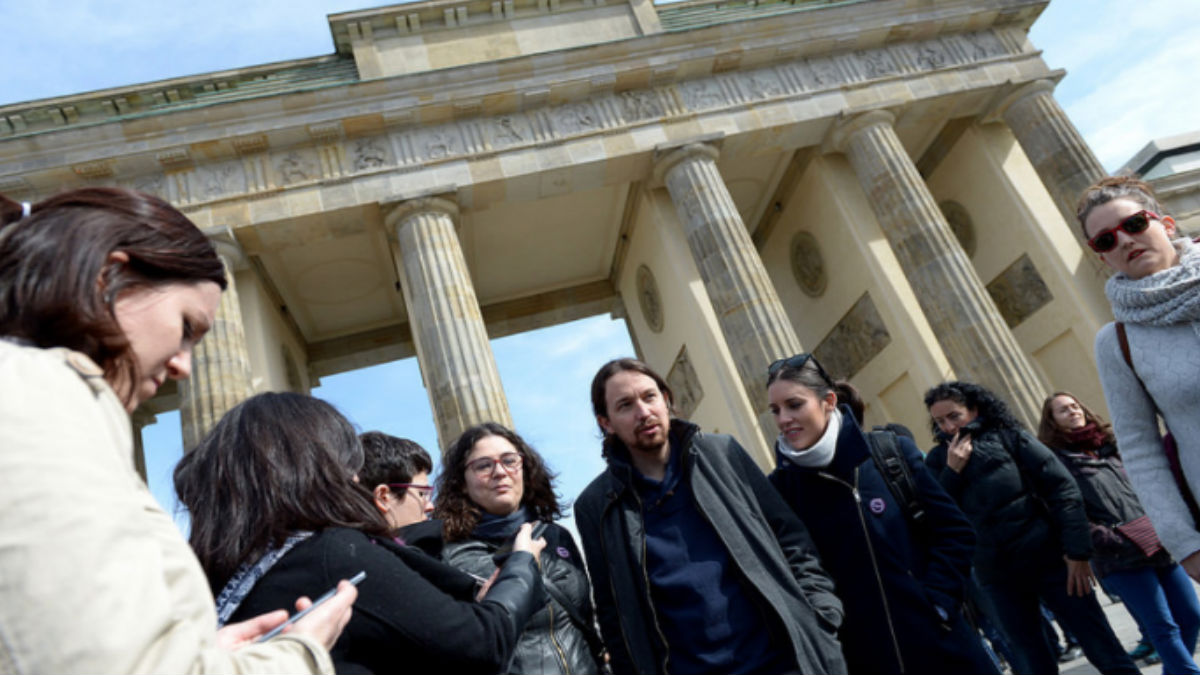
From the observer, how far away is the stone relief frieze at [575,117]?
37.2 ft

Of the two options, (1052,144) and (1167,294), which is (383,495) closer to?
(1167,294)

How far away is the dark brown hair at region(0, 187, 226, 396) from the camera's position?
0.92 meters

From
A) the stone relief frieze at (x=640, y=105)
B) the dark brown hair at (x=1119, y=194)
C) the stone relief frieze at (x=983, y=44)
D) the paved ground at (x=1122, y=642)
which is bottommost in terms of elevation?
the paved ground at (x=1122, y=642)

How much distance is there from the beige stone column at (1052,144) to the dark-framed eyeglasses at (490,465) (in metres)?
12.5

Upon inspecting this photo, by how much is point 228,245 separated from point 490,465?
33.0ft

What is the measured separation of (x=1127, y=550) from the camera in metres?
3.56

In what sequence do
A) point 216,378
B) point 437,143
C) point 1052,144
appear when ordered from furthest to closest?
1. point 1052,144
2. point 437,143
3. point 216,378

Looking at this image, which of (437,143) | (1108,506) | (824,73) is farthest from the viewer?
(824,73)

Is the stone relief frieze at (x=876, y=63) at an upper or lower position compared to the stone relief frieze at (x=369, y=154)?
lower

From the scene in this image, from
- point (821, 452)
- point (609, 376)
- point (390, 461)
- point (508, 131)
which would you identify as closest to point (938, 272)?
point (508, 131)

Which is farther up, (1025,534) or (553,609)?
(553,609)

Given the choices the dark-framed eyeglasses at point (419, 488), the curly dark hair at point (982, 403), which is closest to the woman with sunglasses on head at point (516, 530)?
the dark-framed eyeglasses at point (419, 488)

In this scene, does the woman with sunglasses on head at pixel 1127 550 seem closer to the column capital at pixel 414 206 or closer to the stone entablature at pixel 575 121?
the stone entablature at pixel 575 121

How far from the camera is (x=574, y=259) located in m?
16.4
